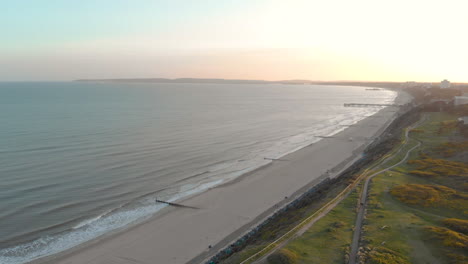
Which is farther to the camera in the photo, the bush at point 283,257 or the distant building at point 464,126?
the distant building at point 464,126

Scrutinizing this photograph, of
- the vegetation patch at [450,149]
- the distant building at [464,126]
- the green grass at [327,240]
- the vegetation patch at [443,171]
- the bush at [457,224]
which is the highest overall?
the distant building at [464,126]

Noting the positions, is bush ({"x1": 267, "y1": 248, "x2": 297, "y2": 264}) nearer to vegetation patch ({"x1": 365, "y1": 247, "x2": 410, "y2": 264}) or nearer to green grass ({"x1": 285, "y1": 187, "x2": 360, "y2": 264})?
green grass ({"x1": 285, "y1": 187, "x2": 360, "y2": 264})

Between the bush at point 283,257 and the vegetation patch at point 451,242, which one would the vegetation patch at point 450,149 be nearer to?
the vegetation patch at point 451,242

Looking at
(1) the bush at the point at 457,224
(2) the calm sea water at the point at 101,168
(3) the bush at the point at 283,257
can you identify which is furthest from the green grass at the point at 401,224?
(2) the calm sea water at the point at 101,168

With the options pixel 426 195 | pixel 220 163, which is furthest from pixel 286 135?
pixel 426 195

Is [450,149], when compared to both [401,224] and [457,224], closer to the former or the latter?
[457,224]

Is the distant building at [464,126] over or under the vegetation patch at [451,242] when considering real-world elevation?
over
